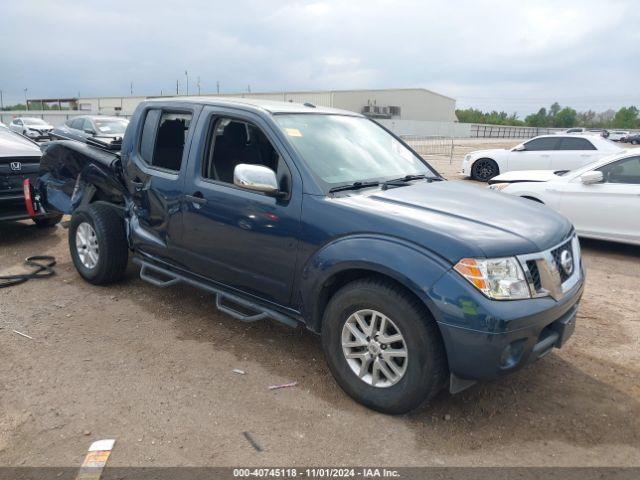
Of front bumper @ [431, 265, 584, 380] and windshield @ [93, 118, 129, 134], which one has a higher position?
windshield @ [93, 118, 129, 134]

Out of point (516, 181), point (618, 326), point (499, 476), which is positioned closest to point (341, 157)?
point (499, 476)

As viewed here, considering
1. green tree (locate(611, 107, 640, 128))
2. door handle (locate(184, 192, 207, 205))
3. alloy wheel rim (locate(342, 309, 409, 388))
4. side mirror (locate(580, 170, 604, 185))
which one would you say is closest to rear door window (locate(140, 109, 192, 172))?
door handle (locate(184, 192, 207, 205))

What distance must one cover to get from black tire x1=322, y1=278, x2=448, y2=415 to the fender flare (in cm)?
10

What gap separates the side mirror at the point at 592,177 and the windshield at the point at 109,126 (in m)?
14.8

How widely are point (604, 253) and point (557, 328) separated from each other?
4.84 metres

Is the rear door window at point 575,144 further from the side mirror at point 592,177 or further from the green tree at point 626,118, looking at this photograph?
the green tree at point 626,118

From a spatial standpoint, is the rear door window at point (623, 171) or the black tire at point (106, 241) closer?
the black tire at point (106, 241)

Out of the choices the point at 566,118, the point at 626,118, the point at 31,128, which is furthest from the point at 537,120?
the point at 31,128

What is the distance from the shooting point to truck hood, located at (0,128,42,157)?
694 cm

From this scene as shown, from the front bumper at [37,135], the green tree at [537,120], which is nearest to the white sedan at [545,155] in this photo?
the front bumper at [37,135]

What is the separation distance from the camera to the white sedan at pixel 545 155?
523 inches

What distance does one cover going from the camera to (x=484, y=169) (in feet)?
48.6

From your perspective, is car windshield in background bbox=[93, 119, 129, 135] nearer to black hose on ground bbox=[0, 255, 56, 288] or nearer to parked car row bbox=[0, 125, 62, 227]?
parked car row bbox=[0, 125, 62, 227]

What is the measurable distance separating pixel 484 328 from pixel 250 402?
1562mm
